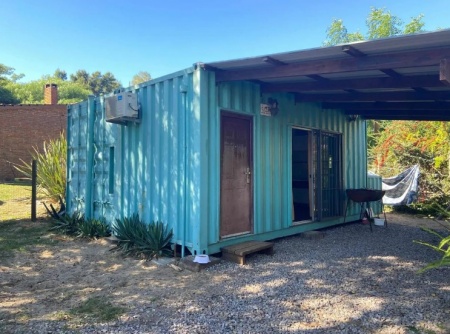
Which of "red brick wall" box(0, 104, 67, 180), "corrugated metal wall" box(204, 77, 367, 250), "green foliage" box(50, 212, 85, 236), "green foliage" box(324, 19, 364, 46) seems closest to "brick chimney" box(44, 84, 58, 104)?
"red brick wall" box(0, 104, 67, 180)

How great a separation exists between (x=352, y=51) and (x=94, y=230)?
503cm

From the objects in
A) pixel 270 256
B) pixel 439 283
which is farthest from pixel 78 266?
pixel 439 283

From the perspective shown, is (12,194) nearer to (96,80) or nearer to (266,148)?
(266,148)

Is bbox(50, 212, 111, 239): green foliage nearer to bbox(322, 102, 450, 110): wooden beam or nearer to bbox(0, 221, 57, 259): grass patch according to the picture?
bbox(0, 221, 57, 259): grass patch

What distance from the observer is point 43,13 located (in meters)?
10.7

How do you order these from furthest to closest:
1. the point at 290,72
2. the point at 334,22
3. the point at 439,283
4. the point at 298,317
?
the point at 334,22, the point at 290,72, the point at 439,283, the point at 298,317

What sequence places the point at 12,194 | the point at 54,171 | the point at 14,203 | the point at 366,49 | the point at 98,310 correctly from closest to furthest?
the point at 98,310, the point at 366,49, the point at 54,171, the point at 14,203, the point at 12,194

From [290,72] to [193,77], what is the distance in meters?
1.33

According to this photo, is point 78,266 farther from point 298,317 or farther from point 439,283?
point 439,283

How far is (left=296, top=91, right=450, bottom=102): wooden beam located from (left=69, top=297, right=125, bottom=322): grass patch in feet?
15.2

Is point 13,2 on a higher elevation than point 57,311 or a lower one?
higher

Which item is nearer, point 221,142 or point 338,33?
point 221,142

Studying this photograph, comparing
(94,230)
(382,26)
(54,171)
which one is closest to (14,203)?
(54,171)

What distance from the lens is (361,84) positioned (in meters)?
4.63
